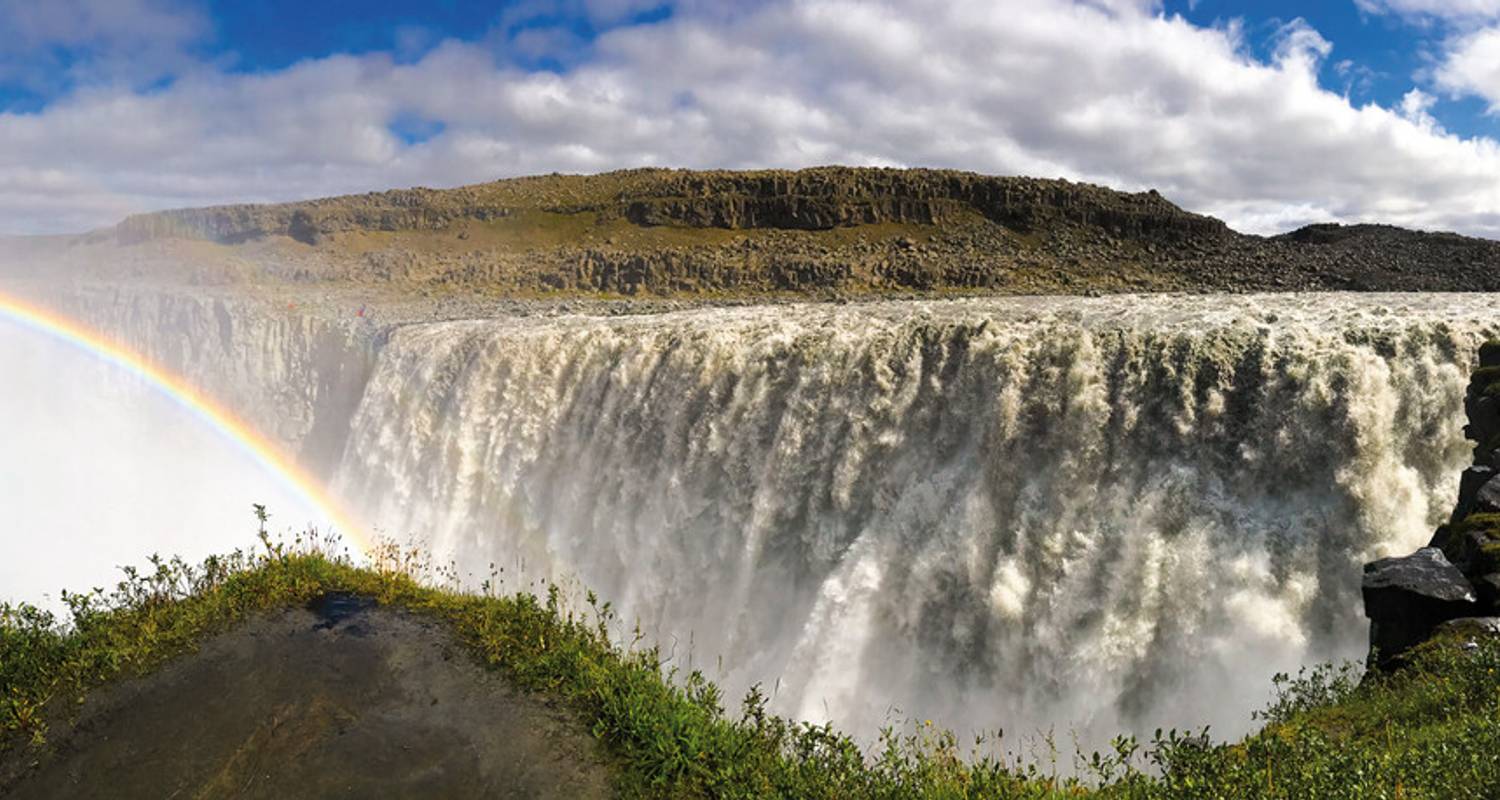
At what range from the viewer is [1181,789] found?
18.5 ft

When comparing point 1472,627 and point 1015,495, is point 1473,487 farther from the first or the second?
point 1015,495

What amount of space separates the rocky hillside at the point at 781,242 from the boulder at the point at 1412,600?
111 feet

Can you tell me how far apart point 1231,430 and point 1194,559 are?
87.4 inches

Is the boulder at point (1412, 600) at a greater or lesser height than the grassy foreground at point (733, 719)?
greater

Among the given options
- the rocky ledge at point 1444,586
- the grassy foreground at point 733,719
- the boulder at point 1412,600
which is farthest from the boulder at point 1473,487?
the grassy foreground at point 733,719

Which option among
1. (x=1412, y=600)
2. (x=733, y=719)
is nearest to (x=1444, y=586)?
(x=1412, y=600)

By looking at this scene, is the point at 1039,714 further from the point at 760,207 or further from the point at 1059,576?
the point at 760,207

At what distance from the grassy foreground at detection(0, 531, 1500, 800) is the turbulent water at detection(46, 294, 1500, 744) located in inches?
48.5

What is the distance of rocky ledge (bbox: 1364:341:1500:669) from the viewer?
7977 mm

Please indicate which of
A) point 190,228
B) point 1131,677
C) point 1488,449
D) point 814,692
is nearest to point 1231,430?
point 1488,449

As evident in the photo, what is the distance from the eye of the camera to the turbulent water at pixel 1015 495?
11695 millimetres

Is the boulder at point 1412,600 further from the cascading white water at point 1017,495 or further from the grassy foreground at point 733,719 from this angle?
the cascading white water at point 1017,495

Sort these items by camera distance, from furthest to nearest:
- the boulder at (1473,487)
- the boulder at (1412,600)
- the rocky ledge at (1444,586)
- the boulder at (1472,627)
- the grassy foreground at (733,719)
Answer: the boulder at (1473,487) < the boulder at (1412,600) < the rocky ledge at (1444,586) < the boulder at (1472,627) < the grassy foreground at (733,719)

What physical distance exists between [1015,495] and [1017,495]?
4 cm
